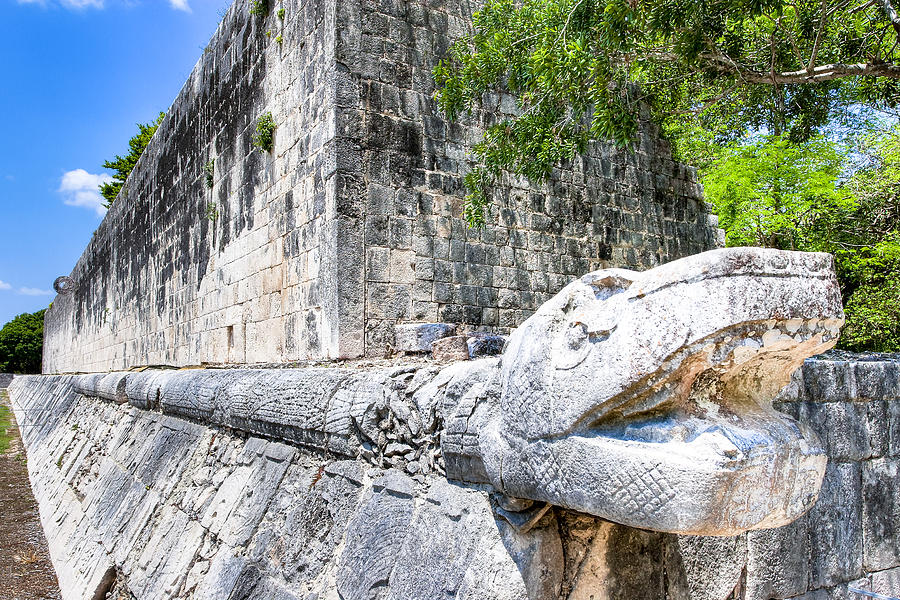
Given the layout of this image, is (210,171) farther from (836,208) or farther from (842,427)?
(836,208)

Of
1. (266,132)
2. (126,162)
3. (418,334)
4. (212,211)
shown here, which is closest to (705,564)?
(418,334)

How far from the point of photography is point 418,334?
21.4 feet

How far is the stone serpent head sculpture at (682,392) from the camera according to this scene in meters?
1.34

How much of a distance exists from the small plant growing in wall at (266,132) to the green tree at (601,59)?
2.12m

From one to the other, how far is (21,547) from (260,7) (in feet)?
21.0

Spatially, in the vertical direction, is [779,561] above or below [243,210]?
below

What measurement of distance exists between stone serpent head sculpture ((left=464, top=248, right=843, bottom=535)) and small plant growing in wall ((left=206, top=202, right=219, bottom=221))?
29.4ft

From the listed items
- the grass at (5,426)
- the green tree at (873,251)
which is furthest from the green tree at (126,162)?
the green tree at (873,251)

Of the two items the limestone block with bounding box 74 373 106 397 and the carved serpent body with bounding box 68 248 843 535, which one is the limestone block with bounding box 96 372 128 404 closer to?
the limestone block with bounding box 74 373 106 397

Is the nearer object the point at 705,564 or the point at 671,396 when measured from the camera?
the point at 671,396

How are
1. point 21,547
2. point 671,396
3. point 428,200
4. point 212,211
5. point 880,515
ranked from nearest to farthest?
1. point 671,396
2. point 880,515
3. point 21,547
4. point 428,200
5. point 212,211

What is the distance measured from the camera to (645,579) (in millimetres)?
1842

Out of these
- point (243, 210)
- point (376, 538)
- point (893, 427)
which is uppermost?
point (243, 210)

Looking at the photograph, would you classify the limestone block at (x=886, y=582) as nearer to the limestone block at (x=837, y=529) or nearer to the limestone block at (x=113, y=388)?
the limestone block at (x=837, y=529)
